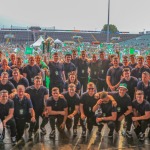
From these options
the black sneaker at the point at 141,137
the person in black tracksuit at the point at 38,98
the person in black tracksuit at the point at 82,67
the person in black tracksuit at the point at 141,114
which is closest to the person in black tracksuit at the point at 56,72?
the person in black tracksuit at the point at 82,67

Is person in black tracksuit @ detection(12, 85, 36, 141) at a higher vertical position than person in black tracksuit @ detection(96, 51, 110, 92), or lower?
lower

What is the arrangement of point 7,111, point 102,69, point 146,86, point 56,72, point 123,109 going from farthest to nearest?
point 102,69 → point 56,72 → point 146,86 → point 123,109 → point 7,111

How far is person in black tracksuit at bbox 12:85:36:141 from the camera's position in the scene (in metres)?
6.11

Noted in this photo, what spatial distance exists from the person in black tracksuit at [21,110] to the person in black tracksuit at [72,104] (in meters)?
0.86

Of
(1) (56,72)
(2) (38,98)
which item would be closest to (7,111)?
(2) (38,98)

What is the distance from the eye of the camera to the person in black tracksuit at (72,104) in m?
6.53

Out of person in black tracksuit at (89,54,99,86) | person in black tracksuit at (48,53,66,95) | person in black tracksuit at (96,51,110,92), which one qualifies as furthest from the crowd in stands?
person in black tracksuit at (89,54,99,86)

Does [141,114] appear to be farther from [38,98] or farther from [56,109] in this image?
[38,98]

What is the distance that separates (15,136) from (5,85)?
1.40 meters

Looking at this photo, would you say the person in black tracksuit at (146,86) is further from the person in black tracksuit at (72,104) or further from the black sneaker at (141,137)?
the person in black tracksuit at (72,104)

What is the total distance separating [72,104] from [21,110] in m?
1.15

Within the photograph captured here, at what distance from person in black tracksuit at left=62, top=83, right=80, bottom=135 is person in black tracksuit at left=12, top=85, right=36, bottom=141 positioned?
0.86 metres

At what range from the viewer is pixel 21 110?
20.1 feet

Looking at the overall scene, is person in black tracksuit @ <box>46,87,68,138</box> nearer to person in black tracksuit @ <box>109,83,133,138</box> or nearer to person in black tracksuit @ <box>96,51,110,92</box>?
person in black tracksuit @ <box>109,83,133,138</box>
